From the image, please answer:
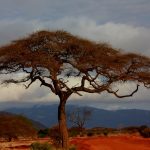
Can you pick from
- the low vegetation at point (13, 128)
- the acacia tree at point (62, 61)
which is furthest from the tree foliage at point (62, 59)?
the low vegetation at point (13, 128)

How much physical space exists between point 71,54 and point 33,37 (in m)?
2.52

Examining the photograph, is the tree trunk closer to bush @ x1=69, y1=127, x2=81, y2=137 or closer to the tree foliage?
the tree foliage

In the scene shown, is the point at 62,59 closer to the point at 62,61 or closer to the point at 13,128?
the point at 62,61

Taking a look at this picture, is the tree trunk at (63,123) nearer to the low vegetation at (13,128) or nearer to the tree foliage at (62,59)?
the tree foliage at (62,59)

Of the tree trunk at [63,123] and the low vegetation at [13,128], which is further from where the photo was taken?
the low vegetation at [13,128]

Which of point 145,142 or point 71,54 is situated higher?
point 71,54

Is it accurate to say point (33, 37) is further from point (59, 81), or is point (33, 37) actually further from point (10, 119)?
point (10, 119)

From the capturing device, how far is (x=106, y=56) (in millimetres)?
32062

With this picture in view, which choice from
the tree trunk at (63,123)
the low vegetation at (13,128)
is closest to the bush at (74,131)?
the low vegetation at (13,128)

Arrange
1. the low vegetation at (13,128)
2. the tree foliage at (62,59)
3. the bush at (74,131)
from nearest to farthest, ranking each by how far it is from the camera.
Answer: the tree foliage at (62,59) < the low vegetation at (13,128) < the bush at (74,131)

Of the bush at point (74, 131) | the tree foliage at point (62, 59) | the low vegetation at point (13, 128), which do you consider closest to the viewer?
the tree foliage at point (62, 59)

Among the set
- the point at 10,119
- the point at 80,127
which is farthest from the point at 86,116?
the point at 10,119

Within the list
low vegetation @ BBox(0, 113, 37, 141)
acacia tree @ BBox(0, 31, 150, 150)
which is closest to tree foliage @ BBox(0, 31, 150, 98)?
acacia tree @ BBox(0, 31, 150, 150)

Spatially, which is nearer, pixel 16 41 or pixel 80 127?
pixel 16 41
